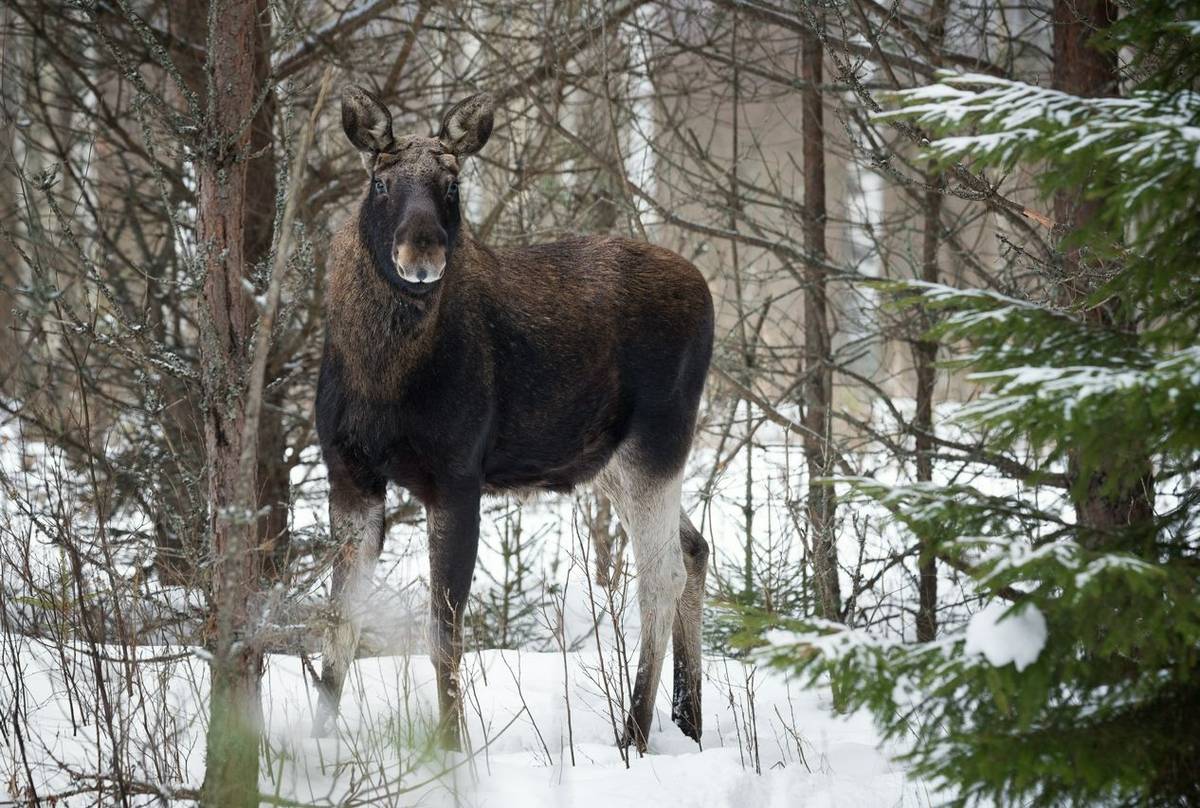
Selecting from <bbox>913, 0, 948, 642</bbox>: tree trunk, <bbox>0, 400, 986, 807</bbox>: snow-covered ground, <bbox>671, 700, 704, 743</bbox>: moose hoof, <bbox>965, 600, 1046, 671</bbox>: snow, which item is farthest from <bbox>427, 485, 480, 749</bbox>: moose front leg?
<bbox>913, 0, 948, 642</bbox>: tree trunk

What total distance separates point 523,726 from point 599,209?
5.05 metres

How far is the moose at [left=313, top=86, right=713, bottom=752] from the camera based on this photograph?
15.8 ft

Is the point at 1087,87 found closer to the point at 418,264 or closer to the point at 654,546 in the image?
the point at 654,546

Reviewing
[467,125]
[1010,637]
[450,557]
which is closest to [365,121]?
[467,125]

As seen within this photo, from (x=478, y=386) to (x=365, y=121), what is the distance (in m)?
1.16

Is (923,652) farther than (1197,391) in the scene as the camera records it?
Yes

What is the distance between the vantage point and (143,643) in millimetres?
4285

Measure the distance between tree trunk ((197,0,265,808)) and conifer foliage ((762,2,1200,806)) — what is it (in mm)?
1732

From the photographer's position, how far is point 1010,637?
8.12 ft

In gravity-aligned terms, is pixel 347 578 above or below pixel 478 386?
below

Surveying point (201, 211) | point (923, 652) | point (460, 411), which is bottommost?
point (923, 652)

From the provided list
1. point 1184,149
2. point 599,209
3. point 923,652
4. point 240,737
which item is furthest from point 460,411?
point 599,209

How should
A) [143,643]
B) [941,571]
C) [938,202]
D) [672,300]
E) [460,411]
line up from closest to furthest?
[143,643] → [460,411] → [672,300] → [938,202] → [941,571]

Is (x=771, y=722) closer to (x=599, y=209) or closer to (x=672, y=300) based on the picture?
(x=672, y=300)
